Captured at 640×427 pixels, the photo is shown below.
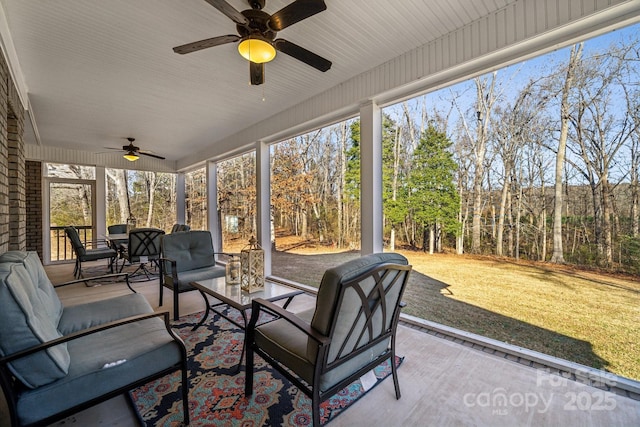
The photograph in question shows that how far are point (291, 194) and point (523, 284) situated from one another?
3.67 m

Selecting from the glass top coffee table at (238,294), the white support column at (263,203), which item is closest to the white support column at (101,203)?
the white support column at (263,203)

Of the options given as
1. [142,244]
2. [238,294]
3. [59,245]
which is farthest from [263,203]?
[59,245]

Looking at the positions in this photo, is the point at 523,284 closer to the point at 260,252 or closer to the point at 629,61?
the point at 629,61

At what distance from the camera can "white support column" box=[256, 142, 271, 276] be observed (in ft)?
15.6

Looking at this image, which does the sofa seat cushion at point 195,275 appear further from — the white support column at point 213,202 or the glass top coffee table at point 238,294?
the white support column at point 213,202

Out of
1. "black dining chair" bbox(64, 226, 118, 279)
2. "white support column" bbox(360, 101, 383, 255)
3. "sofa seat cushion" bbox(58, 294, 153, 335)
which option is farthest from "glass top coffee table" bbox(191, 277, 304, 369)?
"black dining chair" bbox(64, 226, 118, 279)

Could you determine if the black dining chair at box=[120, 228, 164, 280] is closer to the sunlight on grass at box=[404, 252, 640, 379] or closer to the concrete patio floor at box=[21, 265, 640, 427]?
the concrete patio floor at box=[21, 265, 640, 427]

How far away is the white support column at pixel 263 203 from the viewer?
476 cm

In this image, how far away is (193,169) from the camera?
7562mm

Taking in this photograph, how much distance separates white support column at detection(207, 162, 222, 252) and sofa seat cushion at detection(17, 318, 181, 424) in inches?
193

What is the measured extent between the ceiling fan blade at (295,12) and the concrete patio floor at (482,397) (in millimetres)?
2509

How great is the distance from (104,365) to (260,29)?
2292 mm

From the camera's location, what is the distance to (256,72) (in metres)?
2.35

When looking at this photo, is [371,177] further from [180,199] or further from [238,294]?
[180,199]
